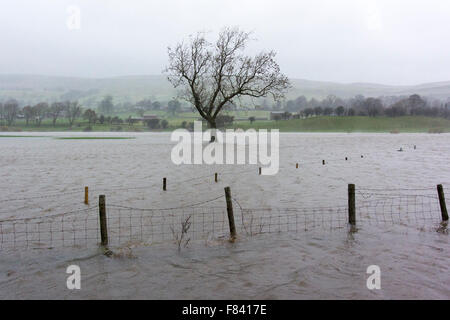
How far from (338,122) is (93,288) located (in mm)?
132197

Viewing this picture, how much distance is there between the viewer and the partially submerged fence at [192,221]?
11.9 m

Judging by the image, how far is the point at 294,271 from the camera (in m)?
9.55

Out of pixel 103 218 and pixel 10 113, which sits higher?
pixel 10 113

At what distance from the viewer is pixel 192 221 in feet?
45.9

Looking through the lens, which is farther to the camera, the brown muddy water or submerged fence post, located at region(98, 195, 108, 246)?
submerged fence post, located at region(98, 195, 108, 246)

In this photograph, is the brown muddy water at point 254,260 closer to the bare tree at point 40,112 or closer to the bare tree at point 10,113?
the bare tree at point 40,112

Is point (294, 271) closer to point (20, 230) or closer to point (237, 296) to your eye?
point (237, 296)

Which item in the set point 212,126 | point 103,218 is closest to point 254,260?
point 103,218

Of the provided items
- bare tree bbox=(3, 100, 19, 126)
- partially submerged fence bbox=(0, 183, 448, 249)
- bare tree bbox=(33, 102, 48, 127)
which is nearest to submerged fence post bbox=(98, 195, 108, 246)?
partially submerged fence bbox=(0, 183, 448, 249)

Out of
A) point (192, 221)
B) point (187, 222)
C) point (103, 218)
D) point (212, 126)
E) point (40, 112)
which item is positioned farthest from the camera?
point (40, 112)

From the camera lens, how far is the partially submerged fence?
11.9 m

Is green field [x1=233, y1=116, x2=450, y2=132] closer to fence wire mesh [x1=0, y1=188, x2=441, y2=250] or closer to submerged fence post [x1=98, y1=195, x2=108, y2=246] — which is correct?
fence wire mesh [x1=0, y1=188, x2=441, y2=250]

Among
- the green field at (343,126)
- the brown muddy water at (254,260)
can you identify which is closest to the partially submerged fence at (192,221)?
the brown muddy water at (254,260)

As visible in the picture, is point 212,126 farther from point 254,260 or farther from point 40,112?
point 40,112
